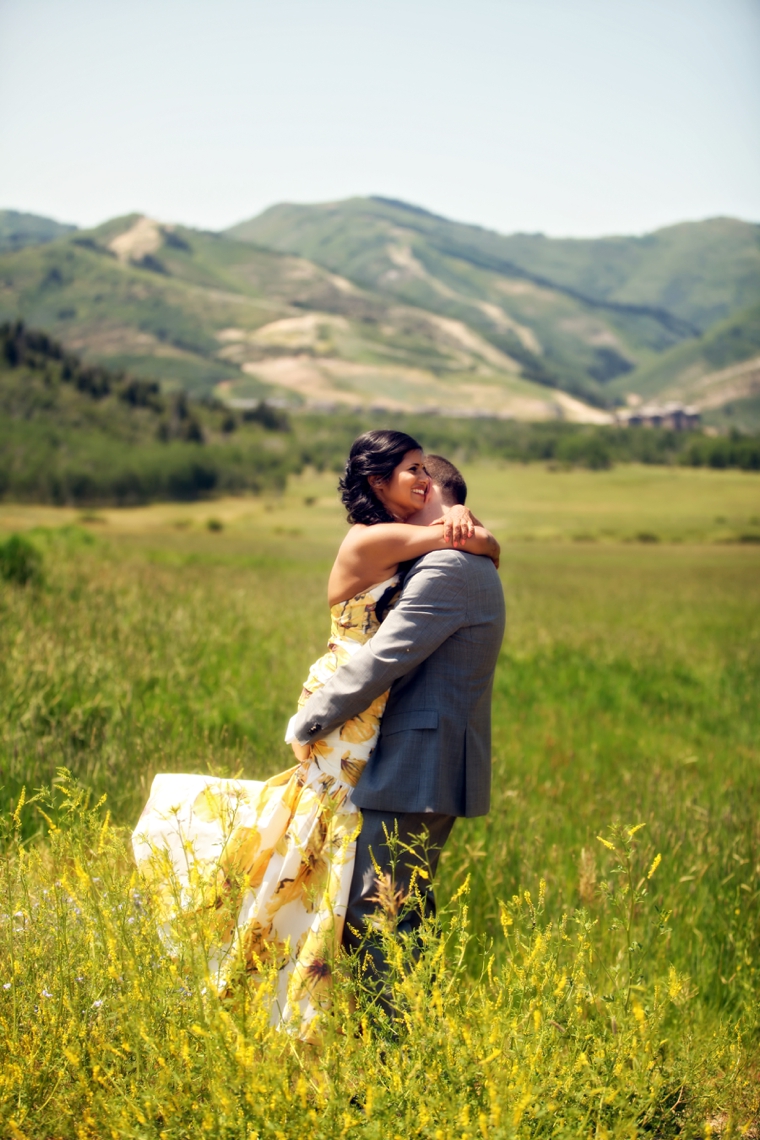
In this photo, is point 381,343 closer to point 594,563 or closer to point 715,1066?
point 594,563

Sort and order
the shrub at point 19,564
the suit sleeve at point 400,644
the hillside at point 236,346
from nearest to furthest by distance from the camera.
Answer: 1. the suit sleeve at point 400,644
2. the shrub at point 19,564
3. the hillside at point 236,346

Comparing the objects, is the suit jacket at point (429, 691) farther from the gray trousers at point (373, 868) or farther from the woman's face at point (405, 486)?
the woman's face at point (405, 486)

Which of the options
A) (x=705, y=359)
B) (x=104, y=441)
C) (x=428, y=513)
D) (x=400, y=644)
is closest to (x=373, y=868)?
(x=400, y=644)

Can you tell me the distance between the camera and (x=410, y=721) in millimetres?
2420

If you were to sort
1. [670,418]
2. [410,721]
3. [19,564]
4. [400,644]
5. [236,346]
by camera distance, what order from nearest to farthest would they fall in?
1. [400,644]
2. [410,721]
3. [19,564]
4. [670,418]
5. [236,346]

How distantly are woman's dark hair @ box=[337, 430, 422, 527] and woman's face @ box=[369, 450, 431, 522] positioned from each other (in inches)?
0.5

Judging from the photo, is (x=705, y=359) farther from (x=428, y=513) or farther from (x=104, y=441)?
(x=428, y=513)

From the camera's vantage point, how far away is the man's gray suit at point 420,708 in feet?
7.68

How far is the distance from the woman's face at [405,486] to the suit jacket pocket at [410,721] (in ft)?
1.93

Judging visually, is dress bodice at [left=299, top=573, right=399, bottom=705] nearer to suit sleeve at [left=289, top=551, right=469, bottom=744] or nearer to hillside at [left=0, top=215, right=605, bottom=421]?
suit sleeve at [left=289, top=551, right=469, bottom=744]

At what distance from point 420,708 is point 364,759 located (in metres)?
0.24

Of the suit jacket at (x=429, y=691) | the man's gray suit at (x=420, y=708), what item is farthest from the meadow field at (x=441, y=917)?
the suit jacket at (x=429, y=691)

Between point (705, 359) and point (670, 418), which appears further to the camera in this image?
point (705, 359)

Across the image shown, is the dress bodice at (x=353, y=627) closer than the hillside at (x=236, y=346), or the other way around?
the dress bodice at (x=353, y=627)
